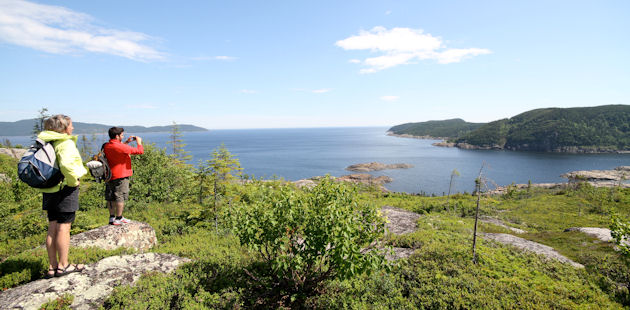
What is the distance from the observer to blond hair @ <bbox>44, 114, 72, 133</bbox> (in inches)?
187

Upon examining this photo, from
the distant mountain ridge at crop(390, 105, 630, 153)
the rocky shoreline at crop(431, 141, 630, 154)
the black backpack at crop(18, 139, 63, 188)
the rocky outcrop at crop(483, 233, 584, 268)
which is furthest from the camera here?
the distant mountain ridge at crop(390, 105, 630, 153)

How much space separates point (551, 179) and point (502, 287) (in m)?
97.8

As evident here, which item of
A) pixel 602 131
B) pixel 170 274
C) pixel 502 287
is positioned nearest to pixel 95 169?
pixel 170 274

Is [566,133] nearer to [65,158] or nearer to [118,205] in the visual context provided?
[118,205]

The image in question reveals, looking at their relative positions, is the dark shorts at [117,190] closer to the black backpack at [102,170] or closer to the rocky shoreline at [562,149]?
the black backpack at [102,170]

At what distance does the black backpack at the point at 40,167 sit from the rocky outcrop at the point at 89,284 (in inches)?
81.2

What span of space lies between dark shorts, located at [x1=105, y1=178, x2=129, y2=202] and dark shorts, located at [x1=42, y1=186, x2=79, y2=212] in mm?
2342

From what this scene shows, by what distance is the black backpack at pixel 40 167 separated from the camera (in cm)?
435

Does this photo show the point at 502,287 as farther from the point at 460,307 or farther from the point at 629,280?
the point at 629,280

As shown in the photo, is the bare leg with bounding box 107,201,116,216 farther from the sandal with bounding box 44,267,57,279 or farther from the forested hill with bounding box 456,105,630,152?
the forested hill with bounding box 456,105,630,152

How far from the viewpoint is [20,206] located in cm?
1211

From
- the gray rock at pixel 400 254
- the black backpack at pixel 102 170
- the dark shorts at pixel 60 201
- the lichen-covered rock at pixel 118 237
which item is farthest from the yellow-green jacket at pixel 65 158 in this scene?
the gray rock at pixel 400 254

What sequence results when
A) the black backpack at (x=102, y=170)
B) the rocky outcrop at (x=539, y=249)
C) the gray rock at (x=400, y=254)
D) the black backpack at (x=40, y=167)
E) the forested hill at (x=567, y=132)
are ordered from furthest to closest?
the forested hill at (x=567, y=132), the rocky outcrop at (x=539, y=249), the gray rock at (x=400, y=254), the black backpack at (x=102, y=170), the black backpack at (x=40, y=167)

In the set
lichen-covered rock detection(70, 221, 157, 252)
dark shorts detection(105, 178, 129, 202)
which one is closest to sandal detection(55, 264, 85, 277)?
lichen-covered rock detection(70, 221, 157, 252)
